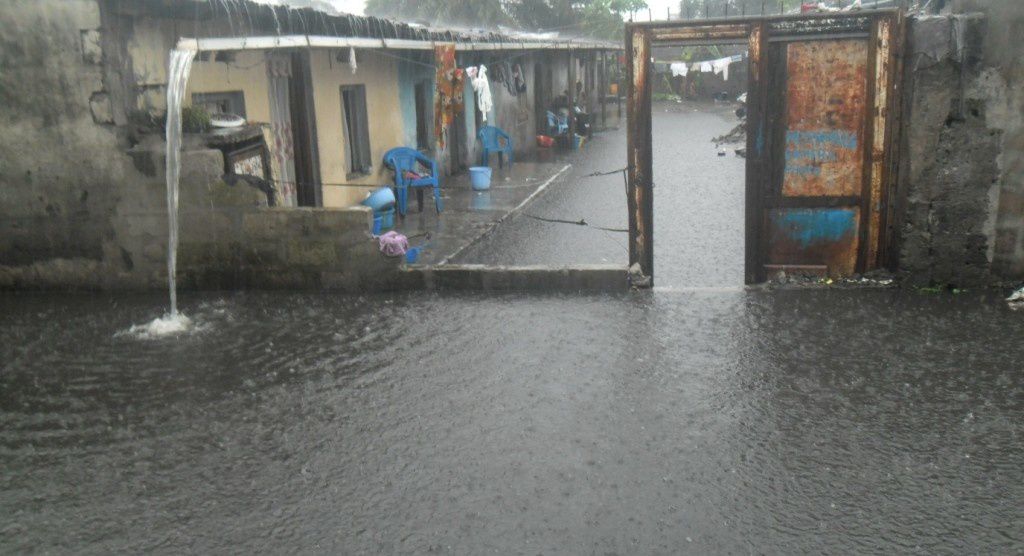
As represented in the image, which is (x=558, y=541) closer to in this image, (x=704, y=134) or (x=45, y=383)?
(x=45, y=383)

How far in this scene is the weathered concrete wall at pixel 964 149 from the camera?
27.2 ft

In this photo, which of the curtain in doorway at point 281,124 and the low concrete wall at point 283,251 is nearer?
the low concrete wall at point 283,251

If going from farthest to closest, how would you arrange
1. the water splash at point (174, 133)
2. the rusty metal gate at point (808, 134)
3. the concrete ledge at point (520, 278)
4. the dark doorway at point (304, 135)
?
the dark doorway at point (304, 135)
the concrete ledge at point (520, 278)
the water splash at point (174, 133)
the rusty metal gate at point (808, 134)

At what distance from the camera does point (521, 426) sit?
6.11 metres

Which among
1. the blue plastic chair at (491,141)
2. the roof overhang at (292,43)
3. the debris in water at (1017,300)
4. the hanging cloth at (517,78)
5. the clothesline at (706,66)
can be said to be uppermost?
the clothesline at (706,66)

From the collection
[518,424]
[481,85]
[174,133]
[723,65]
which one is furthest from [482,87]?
[723,65]

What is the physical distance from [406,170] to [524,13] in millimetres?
30875

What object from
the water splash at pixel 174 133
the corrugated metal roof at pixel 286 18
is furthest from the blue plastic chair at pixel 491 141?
the water splash at pixel 174 133

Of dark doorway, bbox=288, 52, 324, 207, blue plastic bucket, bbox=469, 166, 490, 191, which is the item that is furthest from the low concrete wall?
blue plastic bucket, bbox=469, 166, 490, 191

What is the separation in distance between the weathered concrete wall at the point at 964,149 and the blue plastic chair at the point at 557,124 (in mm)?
18092

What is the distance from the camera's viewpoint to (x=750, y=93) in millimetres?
8961

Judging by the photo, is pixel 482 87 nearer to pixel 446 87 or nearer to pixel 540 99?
pixel 446 87

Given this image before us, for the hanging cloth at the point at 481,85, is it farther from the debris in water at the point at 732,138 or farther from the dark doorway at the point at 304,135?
the debris in water at the point at 732,138

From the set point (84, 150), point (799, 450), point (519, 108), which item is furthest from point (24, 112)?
point (519, 108)
